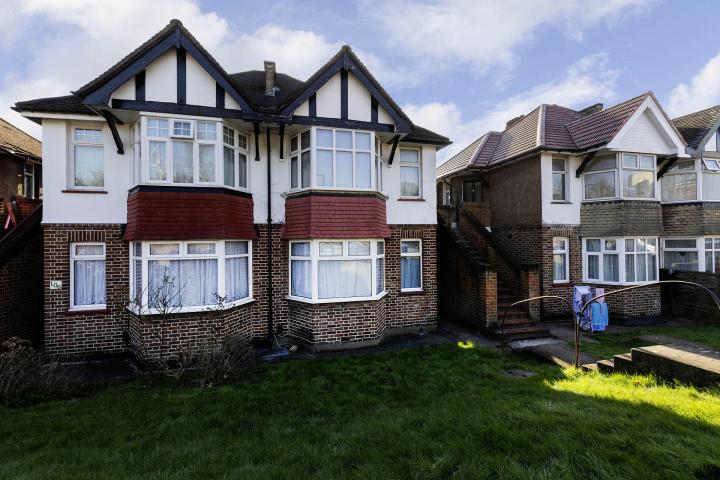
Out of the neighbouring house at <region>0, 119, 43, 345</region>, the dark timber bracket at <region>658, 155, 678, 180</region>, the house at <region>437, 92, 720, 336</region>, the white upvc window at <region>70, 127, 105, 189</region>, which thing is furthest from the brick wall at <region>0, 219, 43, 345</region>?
the dark timber bracket at <region>658, 155, 678, 180</region>

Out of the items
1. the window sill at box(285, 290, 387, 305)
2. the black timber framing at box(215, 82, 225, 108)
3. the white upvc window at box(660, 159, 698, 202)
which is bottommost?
the window sill at box(285, 290, 387, 305)

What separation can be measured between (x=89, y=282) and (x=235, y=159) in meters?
5.00

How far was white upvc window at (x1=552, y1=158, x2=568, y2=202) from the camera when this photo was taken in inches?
520

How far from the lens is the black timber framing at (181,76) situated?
8.67 metres

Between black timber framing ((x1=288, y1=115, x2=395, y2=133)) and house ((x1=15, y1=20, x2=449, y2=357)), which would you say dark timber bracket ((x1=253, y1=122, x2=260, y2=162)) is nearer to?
house ((x1=15, y1=20, x2=449, y2=357))

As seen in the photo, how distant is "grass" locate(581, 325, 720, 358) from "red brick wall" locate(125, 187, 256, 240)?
32.8ft

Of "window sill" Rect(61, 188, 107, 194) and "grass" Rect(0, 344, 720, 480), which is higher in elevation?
"window sill" Rect(61, 188, 107, 194)

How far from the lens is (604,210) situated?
12703mm

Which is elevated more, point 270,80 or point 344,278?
point 270,80

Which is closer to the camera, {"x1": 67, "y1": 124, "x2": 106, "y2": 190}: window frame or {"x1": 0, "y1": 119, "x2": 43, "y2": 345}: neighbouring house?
{"x1": 0, "y1": 119, "x2": 43, "y2": 345}: neighbouring house

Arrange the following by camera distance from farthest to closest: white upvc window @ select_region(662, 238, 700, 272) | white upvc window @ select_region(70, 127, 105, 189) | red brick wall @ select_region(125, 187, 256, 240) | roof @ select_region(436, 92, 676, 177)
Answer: white upvc window @ select_region(662, 238, 700, 272) < roof @ select_region(436, 92, 676, 177) < white upvc window @ select_region(70, 127, 105, 189) < red brick wall @ select_region(125, 187, 256, 240)

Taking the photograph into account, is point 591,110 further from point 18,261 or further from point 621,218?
point 18,261

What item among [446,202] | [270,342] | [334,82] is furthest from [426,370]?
[446,202]

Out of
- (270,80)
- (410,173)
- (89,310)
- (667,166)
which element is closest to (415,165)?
(410,173)
